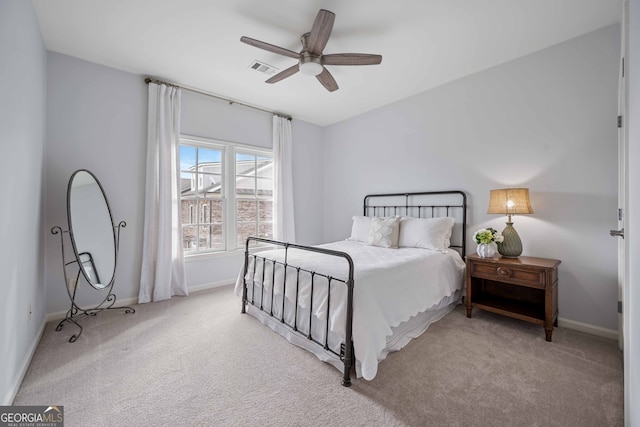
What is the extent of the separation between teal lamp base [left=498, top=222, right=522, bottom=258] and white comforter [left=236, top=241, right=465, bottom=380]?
0.48 meters

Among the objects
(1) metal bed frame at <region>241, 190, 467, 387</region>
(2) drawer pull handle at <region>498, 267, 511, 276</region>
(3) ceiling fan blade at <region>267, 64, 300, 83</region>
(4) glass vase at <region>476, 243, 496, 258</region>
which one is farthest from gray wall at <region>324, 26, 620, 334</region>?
(3) ceiling fan blade at <region>267, 64, 300, 83</region>

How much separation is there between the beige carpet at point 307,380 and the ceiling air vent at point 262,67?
2.78 m

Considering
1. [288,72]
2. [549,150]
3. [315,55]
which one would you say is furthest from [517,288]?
[288,72]

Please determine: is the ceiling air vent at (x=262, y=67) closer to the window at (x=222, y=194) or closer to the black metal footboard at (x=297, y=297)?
the window at (x=222, y=194)

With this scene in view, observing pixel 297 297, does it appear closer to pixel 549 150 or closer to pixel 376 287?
pixel 376 287

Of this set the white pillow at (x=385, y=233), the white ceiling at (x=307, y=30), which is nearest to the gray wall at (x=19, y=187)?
the white ceiling at (x=307, y=30)

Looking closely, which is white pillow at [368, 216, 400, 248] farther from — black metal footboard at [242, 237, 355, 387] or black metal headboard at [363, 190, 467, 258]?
black metal footboard at [242, 237, 355, 387]

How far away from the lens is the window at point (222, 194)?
368 centimetres

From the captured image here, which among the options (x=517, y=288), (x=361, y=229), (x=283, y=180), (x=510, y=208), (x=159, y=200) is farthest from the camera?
(x=283, y=180)

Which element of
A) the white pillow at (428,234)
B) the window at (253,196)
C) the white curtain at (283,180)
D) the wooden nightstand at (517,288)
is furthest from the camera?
the white curtain at (283,180)

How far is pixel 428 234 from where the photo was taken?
3.05m

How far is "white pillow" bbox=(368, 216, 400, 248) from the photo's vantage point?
320 centimetres

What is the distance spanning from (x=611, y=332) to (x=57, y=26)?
5.58 m

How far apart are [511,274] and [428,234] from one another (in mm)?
863
